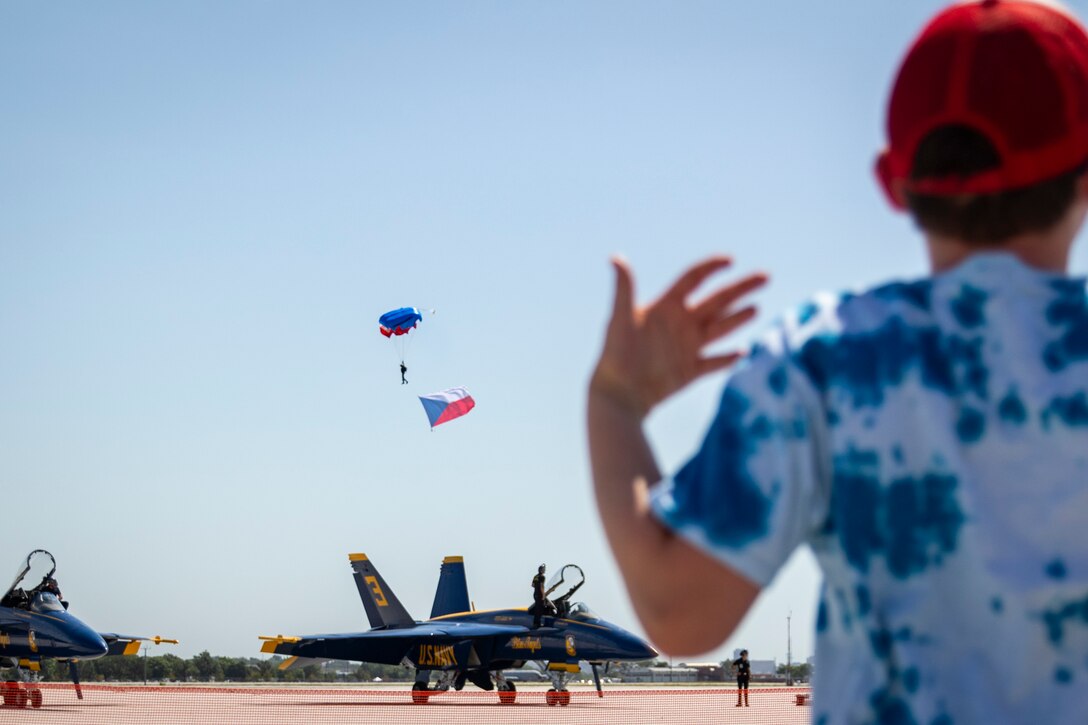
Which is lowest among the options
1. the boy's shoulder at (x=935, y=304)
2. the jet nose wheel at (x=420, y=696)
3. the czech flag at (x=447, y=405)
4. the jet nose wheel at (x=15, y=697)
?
the jet nose wheel at (x=420, y=696)

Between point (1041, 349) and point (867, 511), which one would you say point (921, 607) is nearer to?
point (867, 511)

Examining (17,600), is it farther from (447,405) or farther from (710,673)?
(710,673)

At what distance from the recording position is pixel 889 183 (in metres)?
1.39

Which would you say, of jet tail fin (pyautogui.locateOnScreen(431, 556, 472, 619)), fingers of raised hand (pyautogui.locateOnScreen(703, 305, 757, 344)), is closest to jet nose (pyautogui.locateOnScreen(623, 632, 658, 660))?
jet tail fin (pyautogui.locateOnScreen(431, 556, 472, 619))

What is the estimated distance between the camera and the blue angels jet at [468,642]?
1156 inches

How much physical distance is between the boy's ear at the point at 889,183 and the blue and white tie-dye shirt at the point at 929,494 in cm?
18

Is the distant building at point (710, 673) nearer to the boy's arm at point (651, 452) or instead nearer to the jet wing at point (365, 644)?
the jet wing at point (365, 644)

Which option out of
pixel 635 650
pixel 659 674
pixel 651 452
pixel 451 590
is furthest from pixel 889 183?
pixel 659 674

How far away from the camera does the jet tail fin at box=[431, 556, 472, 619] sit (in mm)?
35875

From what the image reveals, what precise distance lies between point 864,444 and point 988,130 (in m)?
0.35

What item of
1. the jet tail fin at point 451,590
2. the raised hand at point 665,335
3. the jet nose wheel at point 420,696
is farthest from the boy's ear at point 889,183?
the jet tail fin at point 451,590

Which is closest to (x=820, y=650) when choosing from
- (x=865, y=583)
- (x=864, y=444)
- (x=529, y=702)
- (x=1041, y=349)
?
(x=865, y=583)

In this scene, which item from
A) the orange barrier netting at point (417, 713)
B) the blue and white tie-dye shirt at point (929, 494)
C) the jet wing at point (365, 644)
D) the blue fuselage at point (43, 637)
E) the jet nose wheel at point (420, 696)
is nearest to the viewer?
the blue and white tie-dye shirt at point (929, 494)

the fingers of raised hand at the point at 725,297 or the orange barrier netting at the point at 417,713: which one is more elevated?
the fingers of raised hand at the point at 725,297
